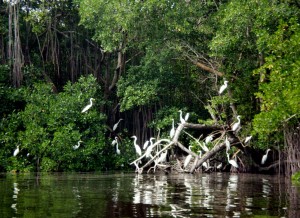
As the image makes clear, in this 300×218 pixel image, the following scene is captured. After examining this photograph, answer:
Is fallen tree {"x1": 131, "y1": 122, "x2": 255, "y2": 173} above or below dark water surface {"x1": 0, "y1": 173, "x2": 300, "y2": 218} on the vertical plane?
above

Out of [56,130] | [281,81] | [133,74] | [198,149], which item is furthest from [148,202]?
[133,74]

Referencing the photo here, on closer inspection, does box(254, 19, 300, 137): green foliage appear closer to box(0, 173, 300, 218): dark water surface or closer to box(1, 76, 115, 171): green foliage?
box(0, 173, 300, 218): dark water surface

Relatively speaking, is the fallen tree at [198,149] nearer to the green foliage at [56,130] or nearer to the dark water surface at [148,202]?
the green foliage at [56,130]

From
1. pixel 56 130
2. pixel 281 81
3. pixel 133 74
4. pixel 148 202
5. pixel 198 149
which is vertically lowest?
pixel 148 202

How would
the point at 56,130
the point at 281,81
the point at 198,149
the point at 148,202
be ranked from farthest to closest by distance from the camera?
the point at 56,130
the point at 198,149
the point at 281,81
the point at 148,202

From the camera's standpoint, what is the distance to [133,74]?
20.0 meters

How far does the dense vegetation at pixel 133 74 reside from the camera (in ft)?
45.3

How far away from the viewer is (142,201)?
7.66 metres

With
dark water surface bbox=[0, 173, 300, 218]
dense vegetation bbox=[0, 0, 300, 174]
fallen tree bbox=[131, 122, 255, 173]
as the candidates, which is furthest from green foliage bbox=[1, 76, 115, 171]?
dark water surface bbox=[0, 173, 300, 218]

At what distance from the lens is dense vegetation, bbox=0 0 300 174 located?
1381cm

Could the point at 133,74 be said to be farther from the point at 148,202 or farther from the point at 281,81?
the point at 148,202

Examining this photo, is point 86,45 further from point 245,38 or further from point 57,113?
point 245,38

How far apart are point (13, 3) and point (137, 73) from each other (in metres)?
4.71

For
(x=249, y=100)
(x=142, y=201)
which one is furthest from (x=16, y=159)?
(x=142, y=201)
